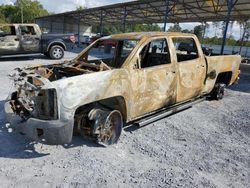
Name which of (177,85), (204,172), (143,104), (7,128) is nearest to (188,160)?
(204,172)

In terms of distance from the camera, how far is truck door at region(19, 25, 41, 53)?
14047 mm

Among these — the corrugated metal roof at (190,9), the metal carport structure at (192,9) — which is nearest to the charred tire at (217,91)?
the metal carport structure at (192,9)

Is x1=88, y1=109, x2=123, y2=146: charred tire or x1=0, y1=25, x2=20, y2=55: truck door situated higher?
x1=0, y1=25, x2=20, y2=55: truck door

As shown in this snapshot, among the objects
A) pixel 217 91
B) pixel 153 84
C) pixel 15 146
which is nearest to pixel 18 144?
pixel 15 146

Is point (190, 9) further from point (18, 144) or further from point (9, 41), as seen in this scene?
point (18, 144)

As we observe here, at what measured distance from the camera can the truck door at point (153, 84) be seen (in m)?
4.63

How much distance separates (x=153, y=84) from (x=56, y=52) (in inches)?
458

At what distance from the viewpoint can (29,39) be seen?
14.2 metres

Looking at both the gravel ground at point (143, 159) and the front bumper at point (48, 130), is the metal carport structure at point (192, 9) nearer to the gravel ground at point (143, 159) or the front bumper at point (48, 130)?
the gravel ground at point (143, 159)

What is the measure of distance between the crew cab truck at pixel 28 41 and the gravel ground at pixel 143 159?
30.5ft

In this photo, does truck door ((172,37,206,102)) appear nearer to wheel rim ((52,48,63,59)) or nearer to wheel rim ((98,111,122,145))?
wheel rim ((98,111,122,145))

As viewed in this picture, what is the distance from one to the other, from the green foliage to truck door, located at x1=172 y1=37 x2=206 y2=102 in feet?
235

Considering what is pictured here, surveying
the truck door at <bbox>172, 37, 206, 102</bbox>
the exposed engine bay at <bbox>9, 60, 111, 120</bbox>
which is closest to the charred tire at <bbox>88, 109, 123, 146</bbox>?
the exposed engine bay at <bbox>9, 60, 111, 120</bbox>

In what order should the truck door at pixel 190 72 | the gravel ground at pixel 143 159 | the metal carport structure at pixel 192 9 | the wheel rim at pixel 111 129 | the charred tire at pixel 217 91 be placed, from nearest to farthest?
the gravel ground at pixel 143 159 < the wheel rim at pixel 111 129 < the truck door at pixel 190 72 < the charred tire at pixel 217 91 < the metal carport structure at pixel 192 9
